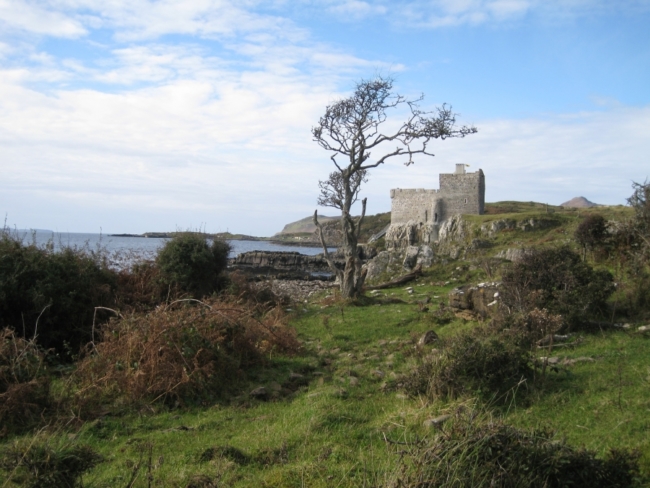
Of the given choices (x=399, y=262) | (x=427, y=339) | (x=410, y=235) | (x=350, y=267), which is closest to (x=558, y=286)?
(x=427, y=339)

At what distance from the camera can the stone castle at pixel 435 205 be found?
145 feet

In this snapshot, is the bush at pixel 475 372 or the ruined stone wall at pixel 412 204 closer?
the bush at pixel 475 372

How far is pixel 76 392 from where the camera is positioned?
8070 mm

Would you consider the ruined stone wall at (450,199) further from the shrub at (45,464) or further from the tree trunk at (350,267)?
the shrub at (45,464)

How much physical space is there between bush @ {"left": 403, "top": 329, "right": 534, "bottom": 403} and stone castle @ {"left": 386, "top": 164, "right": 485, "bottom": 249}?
35141 mm

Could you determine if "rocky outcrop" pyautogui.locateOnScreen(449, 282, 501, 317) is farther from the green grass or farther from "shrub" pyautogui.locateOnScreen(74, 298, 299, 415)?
"shrub" pyautogui.locateOnScreen(74, 298, 299, 415)

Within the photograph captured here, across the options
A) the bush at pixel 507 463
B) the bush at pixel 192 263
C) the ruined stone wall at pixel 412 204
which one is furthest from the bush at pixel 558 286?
the ruined stone wall at pixel 412 204

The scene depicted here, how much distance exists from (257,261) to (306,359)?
47.0 m

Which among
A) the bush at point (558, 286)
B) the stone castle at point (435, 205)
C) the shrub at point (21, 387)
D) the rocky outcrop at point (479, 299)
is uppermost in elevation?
the stone castle at point (435, 205)

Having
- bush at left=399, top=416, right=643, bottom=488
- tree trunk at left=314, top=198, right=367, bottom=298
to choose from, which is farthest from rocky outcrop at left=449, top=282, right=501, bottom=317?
bush at left=399, top=416, right=643, bottom=488

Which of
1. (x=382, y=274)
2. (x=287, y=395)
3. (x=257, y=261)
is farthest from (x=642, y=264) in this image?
(x=257, y=261)

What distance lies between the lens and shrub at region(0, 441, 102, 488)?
4.58 metres

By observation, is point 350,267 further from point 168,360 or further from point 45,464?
point 45,464

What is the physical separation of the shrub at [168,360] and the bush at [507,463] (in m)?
4.95
